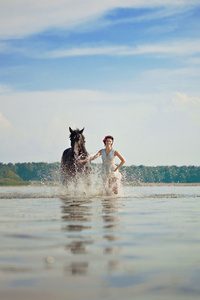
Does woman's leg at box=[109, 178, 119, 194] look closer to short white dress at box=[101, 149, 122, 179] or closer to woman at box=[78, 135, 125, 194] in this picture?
woman at box=[78, 135, 125, 194]

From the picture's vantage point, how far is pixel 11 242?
6109 mm

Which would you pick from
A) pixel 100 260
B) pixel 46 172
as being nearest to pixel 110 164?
pixel 100 260

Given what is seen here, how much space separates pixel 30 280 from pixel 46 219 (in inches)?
195

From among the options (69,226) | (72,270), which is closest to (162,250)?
(72,270)

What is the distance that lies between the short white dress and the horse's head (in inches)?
35.4

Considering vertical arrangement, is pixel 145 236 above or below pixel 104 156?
below

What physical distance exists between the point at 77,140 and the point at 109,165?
56.7 inches

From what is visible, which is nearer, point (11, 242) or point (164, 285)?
point (164, 285)

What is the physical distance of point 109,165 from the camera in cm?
1730

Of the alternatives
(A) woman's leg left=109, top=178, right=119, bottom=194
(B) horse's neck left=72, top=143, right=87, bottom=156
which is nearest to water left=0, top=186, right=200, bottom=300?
(A) woman's leg left=109, top=178, right=119, bottom=194

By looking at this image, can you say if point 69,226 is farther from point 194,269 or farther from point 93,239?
point 194,269

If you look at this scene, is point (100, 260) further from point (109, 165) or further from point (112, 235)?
point (109, 165)

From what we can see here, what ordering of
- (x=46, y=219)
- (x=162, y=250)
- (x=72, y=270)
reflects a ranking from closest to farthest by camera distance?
(x=72, y=270) → (x=162, y=250) → (x=46, y=219)

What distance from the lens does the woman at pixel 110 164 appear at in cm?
1719
